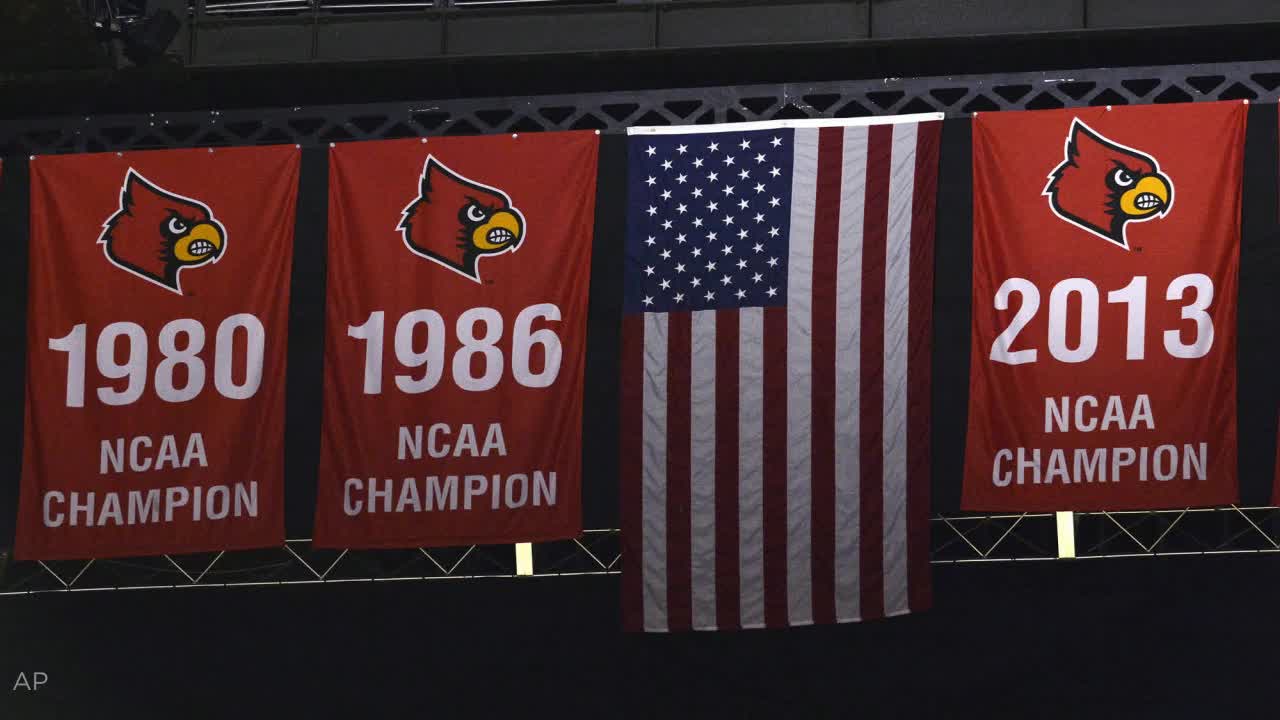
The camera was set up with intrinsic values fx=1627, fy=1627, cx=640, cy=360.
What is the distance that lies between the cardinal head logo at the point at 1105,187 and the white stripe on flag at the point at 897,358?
3.53ft

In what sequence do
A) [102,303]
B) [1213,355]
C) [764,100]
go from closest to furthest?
[1213,355] < [102,303] < [764,100]

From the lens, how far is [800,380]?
1209 cm

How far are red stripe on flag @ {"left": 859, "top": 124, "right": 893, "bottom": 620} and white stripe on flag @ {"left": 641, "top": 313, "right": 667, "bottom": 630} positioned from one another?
145 centimetres

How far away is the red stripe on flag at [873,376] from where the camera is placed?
38.7ft

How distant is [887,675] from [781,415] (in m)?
2.54

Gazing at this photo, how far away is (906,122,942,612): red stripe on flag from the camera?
11797mm

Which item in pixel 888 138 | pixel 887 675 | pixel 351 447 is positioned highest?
pixel 888 138

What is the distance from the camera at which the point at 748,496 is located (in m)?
12.0

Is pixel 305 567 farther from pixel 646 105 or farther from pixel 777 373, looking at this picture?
pixel 646 105

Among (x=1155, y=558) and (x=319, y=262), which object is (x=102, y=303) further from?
(x=1155, y=558)

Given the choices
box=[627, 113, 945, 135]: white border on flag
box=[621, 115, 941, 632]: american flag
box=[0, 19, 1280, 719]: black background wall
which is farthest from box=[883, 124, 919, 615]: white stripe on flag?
box=[0, 19, 1280, 719]: black background wall

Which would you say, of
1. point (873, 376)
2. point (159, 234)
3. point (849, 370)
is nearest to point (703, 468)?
point (849, 370)

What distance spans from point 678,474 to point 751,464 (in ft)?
1.79

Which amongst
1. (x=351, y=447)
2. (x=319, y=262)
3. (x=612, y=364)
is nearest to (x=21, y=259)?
(x=319, y=262)
